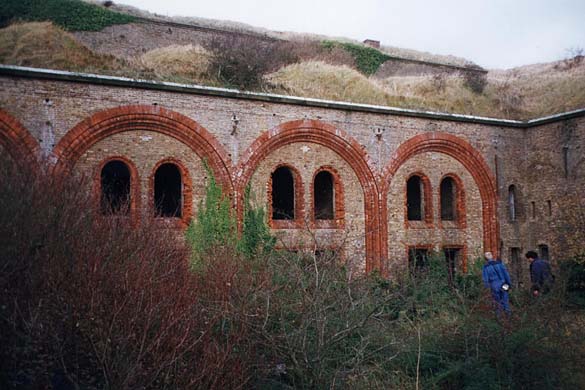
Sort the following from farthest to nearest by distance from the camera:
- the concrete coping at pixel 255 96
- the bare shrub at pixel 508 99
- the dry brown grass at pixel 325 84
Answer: the bare shrub at pixel 508 99, the dry brown grass at pixel 325 84, the concrete coping at pixel 255 96

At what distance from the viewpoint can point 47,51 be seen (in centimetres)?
1490

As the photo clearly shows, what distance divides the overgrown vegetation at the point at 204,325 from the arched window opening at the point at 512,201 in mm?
9975

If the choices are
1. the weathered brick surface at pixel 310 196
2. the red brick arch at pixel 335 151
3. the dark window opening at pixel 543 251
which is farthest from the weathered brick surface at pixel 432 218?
the dark window opening at pixel 543 251

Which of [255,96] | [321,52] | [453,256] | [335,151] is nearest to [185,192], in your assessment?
[255,96]

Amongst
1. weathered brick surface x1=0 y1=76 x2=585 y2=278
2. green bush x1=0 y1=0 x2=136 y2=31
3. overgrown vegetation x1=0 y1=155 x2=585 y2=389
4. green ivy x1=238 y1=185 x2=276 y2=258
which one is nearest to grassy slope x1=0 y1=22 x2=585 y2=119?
weathered brick surface x1=0 y1=76 x2=585 y2=278

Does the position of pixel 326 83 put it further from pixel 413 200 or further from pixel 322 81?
pixel 413 200

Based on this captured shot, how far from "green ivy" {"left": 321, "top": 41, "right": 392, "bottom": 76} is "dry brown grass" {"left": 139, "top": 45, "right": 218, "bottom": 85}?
10.9m

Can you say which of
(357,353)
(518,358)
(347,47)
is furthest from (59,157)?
(347,47)

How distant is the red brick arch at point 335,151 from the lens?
1526 centimetres

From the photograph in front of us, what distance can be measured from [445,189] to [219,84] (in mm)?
8389

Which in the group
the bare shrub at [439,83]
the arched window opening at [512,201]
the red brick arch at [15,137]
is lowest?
the arched window opening at [512,201]

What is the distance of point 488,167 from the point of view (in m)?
18.9

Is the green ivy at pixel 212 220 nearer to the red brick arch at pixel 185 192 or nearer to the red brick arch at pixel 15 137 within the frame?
the red brick arch at pixel 185 192

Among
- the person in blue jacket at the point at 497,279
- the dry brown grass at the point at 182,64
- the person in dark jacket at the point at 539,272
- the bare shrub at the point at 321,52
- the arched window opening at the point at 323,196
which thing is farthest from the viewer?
the bare shrub at the point at 321,52
